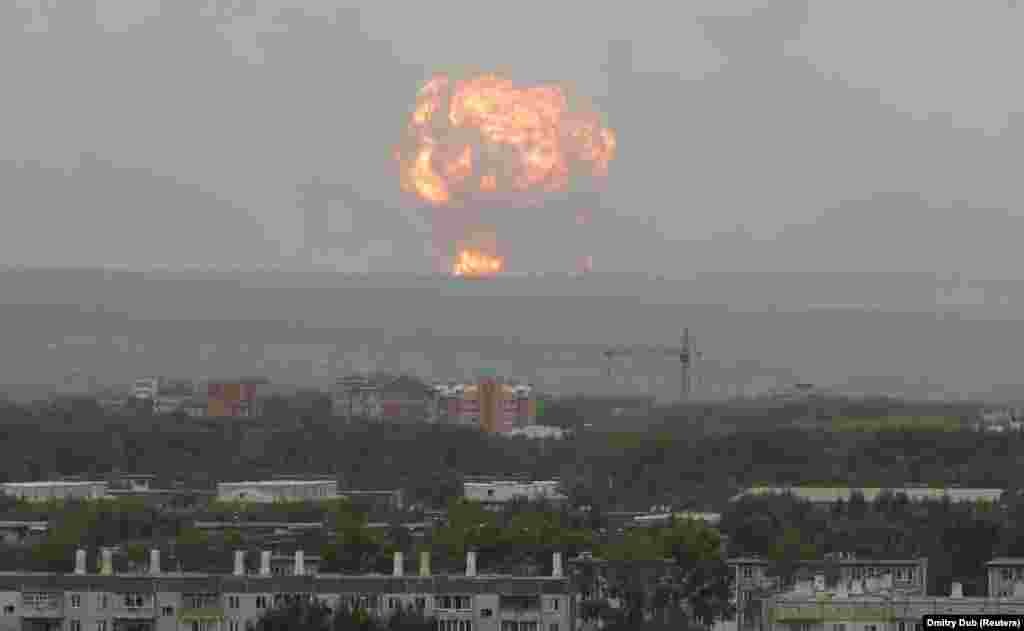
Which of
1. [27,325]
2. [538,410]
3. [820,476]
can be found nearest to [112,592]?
[820,476]

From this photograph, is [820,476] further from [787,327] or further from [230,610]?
[787,327]

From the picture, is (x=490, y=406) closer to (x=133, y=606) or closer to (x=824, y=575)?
(x=824, y=575)

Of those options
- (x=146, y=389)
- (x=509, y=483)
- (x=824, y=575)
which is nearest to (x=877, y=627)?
(x=824, y=575)

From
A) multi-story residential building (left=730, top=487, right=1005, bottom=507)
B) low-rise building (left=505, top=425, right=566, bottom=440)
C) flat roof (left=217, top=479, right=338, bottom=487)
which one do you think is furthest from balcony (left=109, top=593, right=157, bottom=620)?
low-rise building (left=505, top=425, right=566, bottom=440)

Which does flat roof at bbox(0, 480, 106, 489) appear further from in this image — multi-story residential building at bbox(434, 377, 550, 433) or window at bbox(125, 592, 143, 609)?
window at bbox(125, 592, 143, 609)

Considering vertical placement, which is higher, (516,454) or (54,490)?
(516,454)

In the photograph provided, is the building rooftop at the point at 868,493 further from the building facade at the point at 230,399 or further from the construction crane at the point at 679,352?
the construction crane at the point at 679,352

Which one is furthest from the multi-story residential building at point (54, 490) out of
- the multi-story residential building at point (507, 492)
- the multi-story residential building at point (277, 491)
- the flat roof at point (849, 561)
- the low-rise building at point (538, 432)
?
the low-rise building at point (538, 432)
